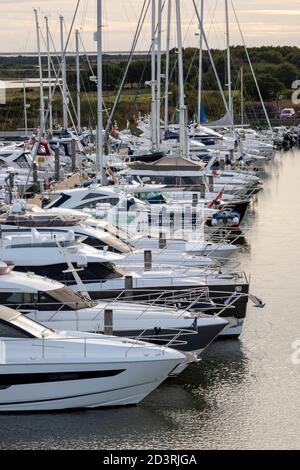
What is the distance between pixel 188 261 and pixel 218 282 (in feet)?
7.35

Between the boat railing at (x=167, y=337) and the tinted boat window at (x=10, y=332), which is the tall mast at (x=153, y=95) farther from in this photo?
the tinted boat window at (x=10, y=332)

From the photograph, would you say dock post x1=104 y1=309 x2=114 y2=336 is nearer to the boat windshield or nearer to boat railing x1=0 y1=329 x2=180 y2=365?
the boat windshield

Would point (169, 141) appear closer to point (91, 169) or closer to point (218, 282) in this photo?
point (91, 169)

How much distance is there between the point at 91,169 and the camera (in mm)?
44188

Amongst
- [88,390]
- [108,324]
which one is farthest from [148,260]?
[88,390]

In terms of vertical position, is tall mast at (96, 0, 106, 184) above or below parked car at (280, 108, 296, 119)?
above

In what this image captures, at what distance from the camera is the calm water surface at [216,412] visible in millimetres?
17141

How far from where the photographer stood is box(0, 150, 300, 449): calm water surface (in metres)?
17.1

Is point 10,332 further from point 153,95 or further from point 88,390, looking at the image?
point 153,95

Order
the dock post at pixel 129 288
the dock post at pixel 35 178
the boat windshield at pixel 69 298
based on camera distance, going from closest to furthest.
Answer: the boat windshield at pixel 69 298
the dock post at pixel 129 288
the dock post at pixel 35 178

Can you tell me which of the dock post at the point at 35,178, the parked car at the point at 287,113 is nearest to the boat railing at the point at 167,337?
the dock post at the point at 35,178

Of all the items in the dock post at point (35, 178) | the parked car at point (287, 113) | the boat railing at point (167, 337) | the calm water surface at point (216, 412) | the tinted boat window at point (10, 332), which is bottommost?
the parked car at point (287, 113)

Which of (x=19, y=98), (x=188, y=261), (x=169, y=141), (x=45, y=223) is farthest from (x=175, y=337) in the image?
(x=19, y=98)

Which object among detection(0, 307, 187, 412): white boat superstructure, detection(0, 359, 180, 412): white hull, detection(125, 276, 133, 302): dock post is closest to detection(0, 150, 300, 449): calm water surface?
detection(0, 359, 180, 412): white hull
